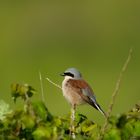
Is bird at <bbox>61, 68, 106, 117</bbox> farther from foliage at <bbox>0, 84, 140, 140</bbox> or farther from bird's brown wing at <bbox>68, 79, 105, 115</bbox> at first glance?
foliage at <bbox>0, 84, 140, 140</bbox>

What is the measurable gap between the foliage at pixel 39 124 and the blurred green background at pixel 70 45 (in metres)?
7.59

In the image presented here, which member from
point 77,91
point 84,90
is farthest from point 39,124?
point 77,91

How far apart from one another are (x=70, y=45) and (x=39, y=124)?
43.3 ft

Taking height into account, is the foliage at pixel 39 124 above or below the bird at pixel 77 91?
below

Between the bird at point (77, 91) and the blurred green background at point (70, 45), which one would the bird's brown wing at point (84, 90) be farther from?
the blurred green background at point (70, 45)

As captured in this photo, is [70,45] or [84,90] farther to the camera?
[70,45]

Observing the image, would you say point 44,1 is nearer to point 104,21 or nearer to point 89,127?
point 104,21

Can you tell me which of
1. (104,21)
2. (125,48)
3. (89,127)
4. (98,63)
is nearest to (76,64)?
(98,63)

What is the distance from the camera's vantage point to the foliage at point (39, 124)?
453 cm

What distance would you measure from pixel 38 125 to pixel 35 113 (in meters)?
0.08

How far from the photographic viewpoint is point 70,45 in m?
17.8

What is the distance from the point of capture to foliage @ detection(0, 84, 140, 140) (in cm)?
453

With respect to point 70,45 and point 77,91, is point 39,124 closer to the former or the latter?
point 77,91

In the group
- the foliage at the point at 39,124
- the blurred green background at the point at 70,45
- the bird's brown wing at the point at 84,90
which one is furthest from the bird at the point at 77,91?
the blurred green background at the point at 70,45
